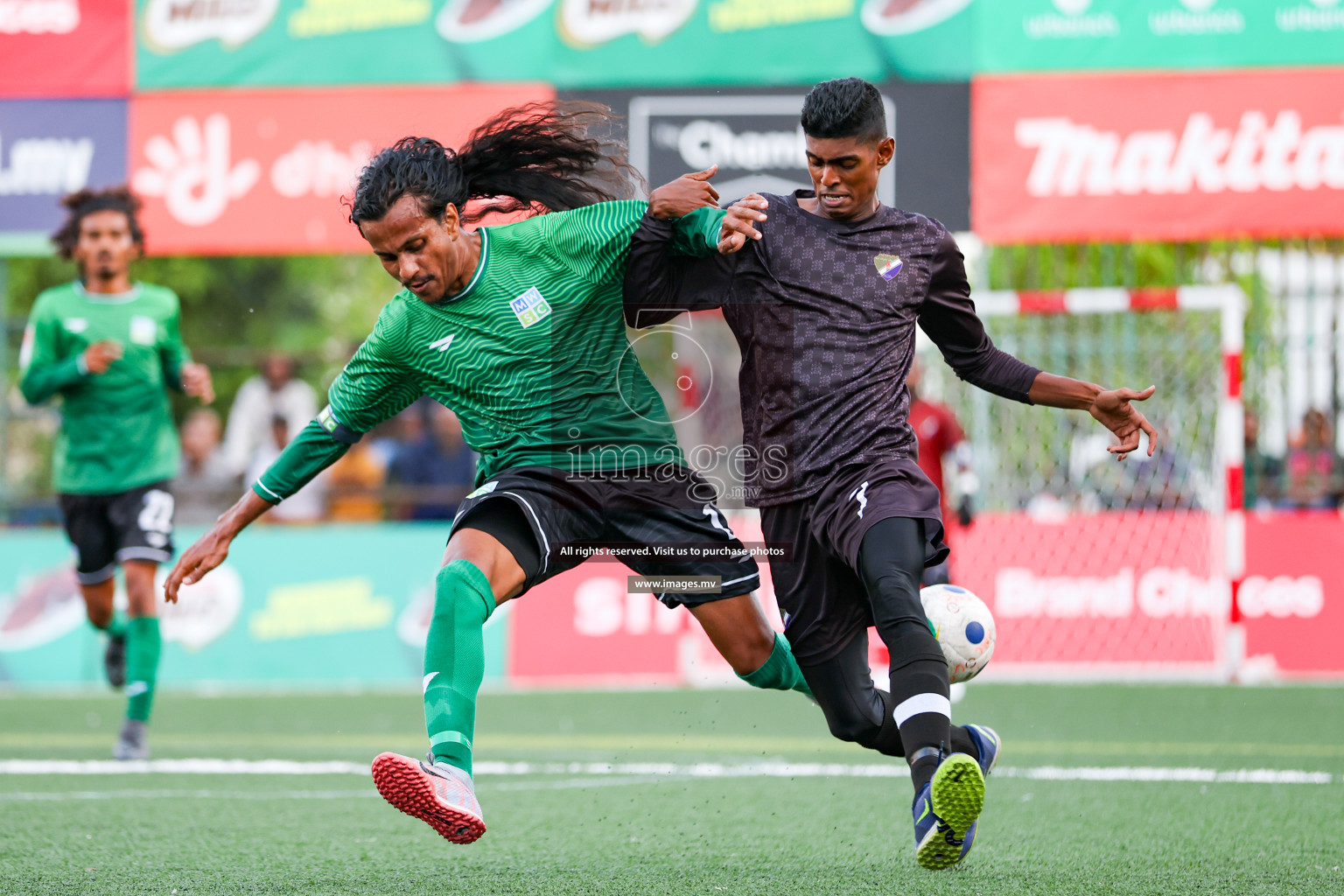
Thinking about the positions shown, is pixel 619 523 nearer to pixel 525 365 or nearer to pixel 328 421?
pixel 525 365

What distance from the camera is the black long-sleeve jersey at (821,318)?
Result: 14.5 feet

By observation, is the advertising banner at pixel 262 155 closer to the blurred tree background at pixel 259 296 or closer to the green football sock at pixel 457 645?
the green football sock at pixel 457 645

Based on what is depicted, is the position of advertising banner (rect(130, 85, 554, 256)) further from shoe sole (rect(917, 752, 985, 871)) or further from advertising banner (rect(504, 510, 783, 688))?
shoe sole (rect(917, 752, 985, 871))

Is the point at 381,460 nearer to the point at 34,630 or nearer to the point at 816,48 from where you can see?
the point at 34,630

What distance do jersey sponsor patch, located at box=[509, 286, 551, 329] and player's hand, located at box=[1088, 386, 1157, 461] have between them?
1.59 metres

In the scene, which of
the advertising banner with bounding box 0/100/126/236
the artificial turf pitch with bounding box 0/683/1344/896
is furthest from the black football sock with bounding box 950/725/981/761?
the advertising banner with bounding box 0/100/126/236

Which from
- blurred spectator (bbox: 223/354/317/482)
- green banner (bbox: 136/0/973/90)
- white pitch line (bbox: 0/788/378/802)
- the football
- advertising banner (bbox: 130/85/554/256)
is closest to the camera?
the football

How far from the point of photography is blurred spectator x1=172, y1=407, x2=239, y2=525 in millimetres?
12469

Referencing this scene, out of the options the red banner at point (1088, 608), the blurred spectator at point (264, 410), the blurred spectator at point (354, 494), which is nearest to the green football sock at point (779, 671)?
the red banner at point (1088, 608)

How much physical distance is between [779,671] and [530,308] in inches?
53.6

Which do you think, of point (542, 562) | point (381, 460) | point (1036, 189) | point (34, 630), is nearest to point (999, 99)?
point (1036, 189)

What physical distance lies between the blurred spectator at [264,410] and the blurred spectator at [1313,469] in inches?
297

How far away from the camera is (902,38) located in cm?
1016

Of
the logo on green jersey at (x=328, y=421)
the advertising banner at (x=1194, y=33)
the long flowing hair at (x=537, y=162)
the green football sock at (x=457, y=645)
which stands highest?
the advertising banner at (x=1194, y=33)
